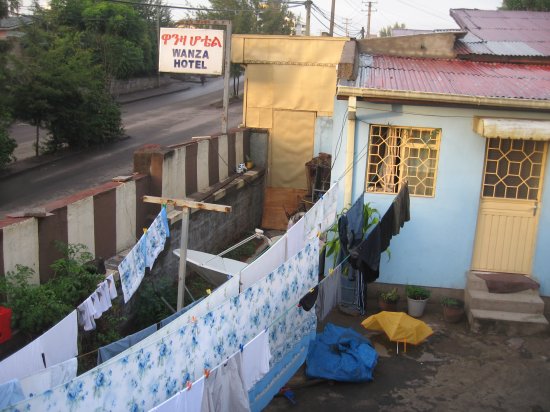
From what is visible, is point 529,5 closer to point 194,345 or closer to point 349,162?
point 349,162

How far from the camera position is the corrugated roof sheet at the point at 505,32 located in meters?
11.4

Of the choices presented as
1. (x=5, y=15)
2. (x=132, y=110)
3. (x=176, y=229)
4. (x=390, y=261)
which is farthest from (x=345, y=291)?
(x=132, y=110)

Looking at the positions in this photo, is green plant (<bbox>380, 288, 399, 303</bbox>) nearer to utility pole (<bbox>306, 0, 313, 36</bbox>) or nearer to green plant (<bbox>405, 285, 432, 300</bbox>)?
green plant (<bbox>405, 285, 432, 300</bbox>)

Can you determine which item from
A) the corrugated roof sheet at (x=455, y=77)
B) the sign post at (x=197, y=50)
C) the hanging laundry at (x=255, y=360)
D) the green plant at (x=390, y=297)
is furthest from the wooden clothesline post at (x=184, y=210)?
the sign post at (x=197, y=50)

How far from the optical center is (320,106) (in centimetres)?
1520

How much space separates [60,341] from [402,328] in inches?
182

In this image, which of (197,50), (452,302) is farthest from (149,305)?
(197,50)

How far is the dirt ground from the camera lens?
7.20 m

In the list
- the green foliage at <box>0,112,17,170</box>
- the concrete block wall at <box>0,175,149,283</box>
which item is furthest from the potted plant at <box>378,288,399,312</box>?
the green foliage at <box>0,112,17,170</box>

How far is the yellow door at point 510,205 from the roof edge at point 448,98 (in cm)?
78

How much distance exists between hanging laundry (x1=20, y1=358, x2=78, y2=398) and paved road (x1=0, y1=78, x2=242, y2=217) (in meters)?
9.85

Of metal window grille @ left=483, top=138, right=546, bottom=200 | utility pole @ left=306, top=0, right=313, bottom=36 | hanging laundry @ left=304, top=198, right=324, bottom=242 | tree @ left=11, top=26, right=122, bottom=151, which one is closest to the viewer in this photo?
hanging laundry @ left=304, top=198, right=324, bottom=242

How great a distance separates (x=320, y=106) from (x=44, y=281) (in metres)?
9.84

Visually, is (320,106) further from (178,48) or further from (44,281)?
(44,281)
